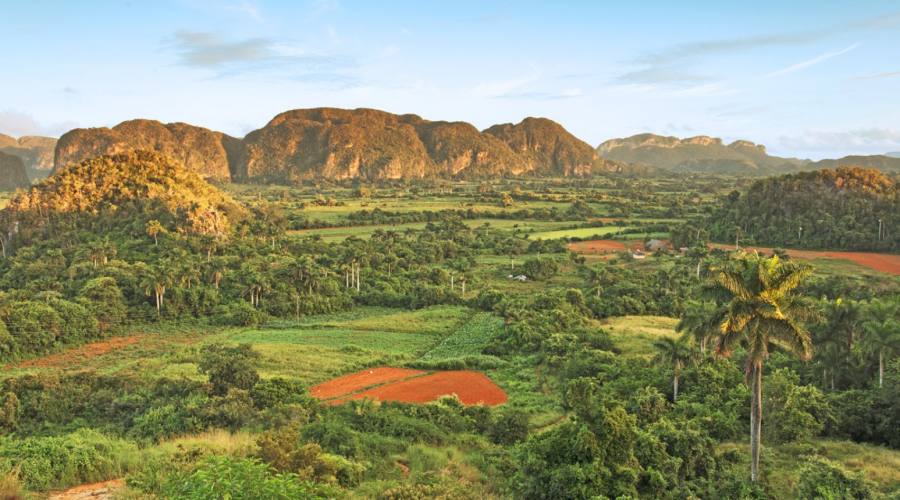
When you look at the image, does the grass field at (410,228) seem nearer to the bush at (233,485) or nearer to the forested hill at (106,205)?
the forested hill at (106,205)

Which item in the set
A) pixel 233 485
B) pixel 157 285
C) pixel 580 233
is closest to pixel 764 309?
pixel 233 485

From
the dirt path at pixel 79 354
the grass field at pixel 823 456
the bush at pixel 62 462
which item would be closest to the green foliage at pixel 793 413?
the grass field at pixel 823 456

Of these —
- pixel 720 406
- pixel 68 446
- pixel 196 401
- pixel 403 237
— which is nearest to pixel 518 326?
pixel 720 406

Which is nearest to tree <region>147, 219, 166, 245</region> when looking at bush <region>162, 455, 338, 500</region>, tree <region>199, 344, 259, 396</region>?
tree <region>199, 344, 259, 396</region>

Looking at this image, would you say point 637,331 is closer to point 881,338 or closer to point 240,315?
point 881,338

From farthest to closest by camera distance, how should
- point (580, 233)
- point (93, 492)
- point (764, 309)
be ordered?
1. point (580, 233)
2. point (764, 309)
3. point (93, 492)

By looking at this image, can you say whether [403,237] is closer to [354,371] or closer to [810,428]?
[354,371]
